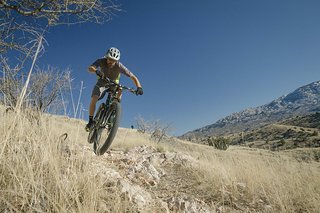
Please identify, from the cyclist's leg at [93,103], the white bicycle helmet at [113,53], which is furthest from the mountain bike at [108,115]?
the white bicycle helmet at [113,53]

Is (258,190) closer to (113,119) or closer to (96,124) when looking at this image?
(113,119)

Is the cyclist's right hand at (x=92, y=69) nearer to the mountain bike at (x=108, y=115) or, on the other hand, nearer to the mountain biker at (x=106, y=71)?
the mountain biker at (x=106, y=71)

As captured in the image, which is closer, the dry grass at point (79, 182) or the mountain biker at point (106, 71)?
the dry grass at point (79, 182)

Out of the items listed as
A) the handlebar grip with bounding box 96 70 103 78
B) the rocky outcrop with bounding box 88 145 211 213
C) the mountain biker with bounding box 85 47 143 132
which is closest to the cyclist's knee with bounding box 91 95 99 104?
the mountain biker with bounding box 85 47 143 132


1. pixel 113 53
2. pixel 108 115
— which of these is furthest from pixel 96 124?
pixel 113 53

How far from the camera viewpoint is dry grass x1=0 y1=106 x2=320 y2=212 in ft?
7.34

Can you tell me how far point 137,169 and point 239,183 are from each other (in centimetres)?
176

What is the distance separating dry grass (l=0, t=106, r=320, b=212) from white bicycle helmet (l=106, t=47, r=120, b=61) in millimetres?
2036

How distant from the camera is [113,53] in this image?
5.97 m

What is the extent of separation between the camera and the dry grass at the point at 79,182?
224 cm

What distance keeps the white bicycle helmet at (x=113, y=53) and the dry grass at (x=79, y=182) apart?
Answer: 6.68 ft

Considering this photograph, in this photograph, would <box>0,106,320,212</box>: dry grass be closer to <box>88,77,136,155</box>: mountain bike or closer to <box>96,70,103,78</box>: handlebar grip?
<box>88,77,136,155</box>: mountain bike

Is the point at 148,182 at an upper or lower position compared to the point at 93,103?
lower

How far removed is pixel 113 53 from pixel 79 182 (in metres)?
3.81
